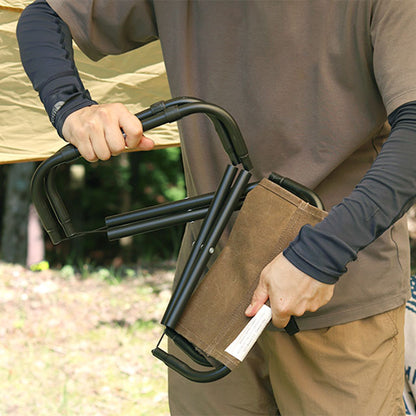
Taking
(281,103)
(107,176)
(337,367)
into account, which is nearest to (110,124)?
(281,103)

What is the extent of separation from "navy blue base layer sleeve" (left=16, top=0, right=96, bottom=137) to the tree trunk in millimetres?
5283

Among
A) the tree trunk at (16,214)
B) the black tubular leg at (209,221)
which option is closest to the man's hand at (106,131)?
the black tubular leg at (209,221)

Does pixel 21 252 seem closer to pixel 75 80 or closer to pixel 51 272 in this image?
pixel 51 272

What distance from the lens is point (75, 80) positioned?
148 cm

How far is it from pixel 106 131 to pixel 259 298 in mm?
489

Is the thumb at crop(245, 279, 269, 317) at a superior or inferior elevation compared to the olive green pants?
superior

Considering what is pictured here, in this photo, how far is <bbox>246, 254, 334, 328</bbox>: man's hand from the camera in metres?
1.22

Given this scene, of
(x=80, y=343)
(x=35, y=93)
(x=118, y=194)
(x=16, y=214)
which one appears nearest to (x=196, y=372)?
(x=35, y=93)

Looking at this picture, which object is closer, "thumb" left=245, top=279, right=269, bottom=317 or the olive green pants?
"thumb" left=245, top=279, right=269, bottom=317

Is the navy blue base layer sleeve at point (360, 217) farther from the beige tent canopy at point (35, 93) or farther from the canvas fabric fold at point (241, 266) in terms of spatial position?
the beige tent canopy at point (35, 93)

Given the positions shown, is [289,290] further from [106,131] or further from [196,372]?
[106,131]

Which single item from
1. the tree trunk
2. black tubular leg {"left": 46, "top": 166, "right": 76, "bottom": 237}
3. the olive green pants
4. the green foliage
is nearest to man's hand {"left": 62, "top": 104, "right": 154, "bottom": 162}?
black tubular leg {"left": 46, "top": 166, "right": 76, "bottom": 237}

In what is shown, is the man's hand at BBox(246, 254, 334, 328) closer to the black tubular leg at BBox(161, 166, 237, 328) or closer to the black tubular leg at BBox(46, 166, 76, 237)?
the black tubular leg at BBox(161, 166, 237, 328)

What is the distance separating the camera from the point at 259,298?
1303 millimetres
